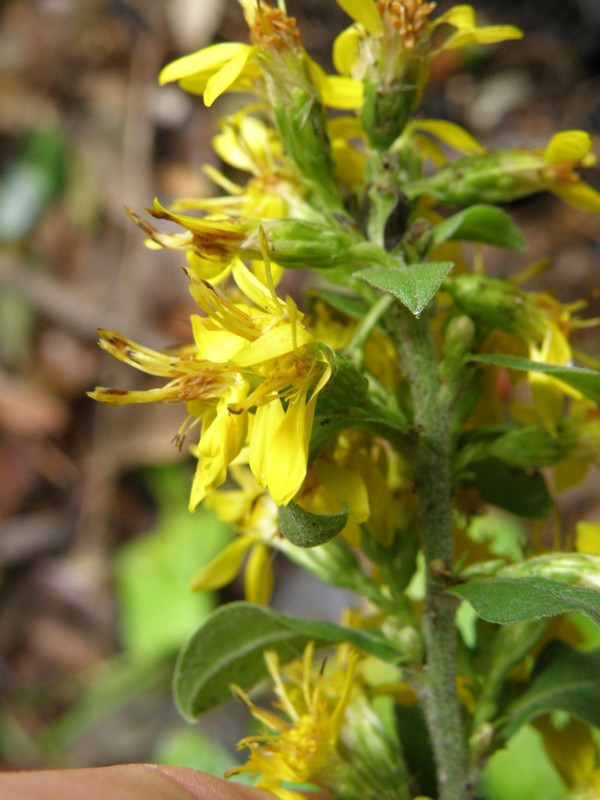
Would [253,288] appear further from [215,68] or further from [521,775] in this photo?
[521,775]

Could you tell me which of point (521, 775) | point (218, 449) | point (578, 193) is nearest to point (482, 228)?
point (578, 193)

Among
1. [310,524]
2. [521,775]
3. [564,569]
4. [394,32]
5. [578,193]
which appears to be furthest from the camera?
[521,775]

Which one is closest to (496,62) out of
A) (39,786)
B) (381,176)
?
(381,176)

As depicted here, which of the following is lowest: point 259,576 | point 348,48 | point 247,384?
point 259,576

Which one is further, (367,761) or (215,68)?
(367,761)

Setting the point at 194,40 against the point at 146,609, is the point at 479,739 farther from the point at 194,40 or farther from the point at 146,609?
→ the point at 194,40

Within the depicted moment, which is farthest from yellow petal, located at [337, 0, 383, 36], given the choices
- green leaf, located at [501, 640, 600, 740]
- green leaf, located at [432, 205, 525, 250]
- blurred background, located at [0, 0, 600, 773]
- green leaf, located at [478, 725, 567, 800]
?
blurred background, located at [0, 0, 600, 773]
